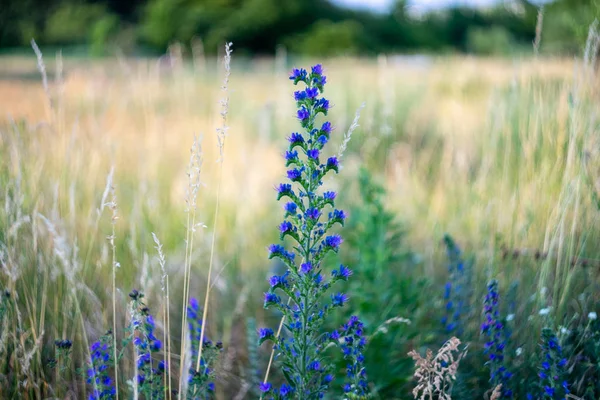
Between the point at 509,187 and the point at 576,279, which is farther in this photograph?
the point at 509,187

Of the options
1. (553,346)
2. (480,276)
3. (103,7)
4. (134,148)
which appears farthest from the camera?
(103,7)

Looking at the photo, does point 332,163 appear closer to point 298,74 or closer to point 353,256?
point 298,74

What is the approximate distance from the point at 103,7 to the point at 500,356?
915 inches

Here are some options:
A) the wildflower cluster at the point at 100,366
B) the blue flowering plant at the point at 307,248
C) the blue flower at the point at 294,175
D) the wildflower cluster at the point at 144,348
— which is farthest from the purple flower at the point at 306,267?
the wildflower cluster at the point at 100,366

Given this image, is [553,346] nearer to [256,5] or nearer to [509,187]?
[509,187]

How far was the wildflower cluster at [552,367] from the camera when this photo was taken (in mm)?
1358

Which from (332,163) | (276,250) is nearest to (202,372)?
(276,250)

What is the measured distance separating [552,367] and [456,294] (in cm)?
63

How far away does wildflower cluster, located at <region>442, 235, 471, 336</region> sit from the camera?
6.39 ft

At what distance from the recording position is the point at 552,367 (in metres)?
1.38

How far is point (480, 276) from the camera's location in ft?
7.23

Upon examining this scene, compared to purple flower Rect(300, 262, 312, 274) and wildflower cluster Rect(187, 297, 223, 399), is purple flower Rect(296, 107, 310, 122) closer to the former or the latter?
purple flower Rect(300, 262, 312, 274)

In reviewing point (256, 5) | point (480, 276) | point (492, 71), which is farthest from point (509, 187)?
point (256, 5)

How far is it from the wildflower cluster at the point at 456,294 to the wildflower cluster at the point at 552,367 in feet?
1.59
